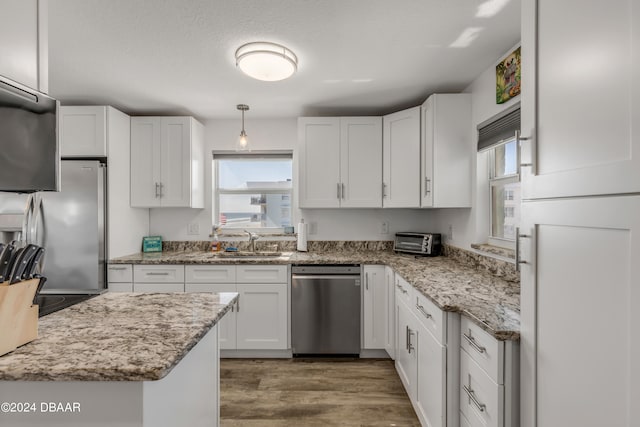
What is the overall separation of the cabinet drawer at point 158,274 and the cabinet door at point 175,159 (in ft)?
2.17

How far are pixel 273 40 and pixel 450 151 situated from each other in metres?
1.64

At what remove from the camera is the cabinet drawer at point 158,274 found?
2.93 m

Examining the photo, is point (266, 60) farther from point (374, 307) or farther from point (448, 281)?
point (374, 307)

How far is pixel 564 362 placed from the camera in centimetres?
94

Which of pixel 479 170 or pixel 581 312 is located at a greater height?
pixel 479 170

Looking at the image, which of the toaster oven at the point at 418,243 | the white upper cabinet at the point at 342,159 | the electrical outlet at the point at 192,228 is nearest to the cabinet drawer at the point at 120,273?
the electrical outlet at the point at 192,228

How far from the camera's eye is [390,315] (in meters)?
2.83

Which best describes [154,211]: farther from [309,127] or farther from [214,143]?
[309,127]

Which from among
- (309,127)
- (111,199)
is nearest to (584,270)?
(309,127)

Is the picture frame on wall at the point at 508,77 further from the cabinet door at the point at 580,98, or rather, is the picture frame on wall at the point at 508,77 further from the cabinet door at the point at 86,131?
the cabinet door at the point at 86,131

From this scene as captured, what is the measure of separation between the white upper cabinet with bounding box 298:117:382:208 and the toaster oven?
44cm

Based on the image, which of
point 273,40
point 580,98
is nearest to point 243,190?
point 273,40

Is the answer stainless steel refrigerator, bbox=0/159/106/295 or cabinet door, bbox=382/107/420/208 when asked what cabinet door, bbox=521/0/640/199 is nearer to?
cabinet door, bbox=382/107/420/208

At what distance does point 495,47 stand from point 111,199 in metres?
3.24
